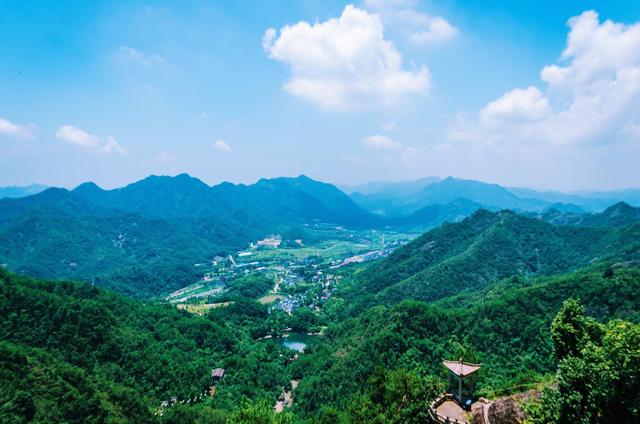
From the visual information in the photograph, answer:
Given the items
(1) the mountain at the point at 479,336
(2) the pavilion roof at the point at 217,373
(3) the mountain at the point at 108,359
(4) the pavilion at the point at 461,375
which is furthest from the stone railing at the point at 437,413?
(2) the pavilion roof at the point at 217,373

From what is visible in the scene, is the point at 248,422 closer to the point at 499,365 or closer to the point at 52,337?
the point at 499,365

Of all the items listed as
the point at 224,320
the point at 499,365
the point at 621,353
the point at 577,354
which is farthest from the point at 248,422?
the point at 224,320

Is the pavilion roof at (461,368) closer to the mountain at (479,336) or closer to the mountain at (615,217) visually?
the mountain at (479,336)

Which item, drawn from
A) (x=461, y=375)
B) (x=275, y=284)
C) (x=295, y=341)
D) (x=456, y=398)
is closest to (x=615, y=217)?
(x=275, y=284)

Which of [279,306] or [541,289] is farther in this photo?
[279,306]

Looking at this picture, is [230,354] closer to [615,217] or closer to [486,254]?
[486,254]
